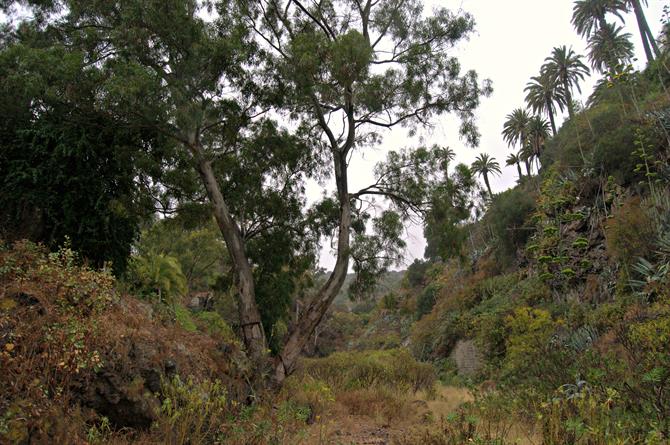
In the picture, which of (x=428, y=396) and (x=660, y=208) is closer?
(x=428, y=396)

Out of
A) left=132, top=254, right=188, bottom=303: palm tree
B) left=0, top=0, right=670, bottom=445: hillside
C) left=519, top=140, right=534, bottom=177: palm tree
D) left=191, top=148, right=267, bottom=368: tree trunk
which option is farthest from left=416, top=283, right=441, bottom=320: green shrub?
left=191, top=148, right=267, bottom=368: tree trunk

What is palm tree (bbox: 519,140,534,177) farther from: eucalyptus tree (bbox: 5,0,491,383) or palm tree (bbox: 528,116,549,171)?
eucalyptus tree (bbox: 5,0,491,383)

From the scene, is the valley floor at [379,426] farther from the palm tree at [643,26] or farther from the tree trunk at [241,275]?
the palm tree at [643,26]

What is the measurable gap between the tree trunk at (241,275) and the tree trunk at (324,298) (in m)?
0.52

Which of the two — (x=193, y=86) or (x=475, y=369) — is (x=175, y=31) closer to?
(x=193, y=86)

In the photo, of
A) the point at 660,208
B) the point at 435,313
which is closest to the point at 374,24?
the point at 660,208

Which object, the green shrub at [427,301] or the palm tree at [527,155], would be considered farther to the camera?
the palm tree at [527,155]

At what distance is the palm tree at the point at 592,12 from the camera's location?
3359 centimetres

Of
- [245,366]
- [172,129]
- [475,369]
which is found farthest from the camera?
[475,369]

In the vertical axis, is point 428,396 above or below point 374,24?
below

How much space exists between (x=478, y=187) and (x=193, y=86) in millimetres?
6656

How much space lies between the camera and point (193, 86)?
862cm

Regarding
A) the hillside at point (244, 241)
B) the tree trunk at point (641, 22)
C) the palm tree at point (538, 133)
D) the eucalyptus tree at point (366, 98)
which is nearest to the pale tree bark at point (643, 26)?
the tree trunk at point (641, 22)

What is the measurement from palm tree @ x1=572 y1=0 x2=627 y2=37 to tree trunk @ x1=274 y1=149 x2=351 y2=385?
35.2m
